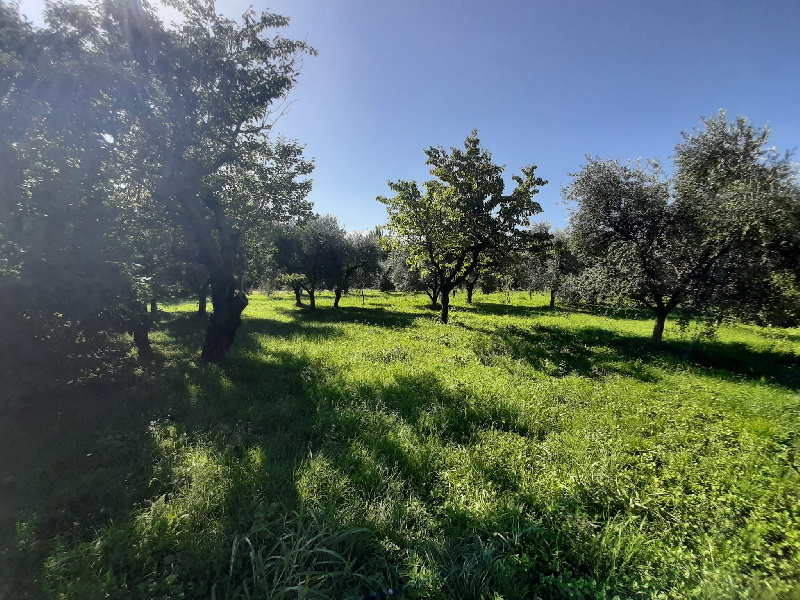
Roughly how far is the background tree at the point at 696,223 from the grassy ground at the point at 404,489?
520 cm

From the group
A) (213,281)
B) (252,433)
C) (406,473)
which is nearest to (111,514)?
(252,433)

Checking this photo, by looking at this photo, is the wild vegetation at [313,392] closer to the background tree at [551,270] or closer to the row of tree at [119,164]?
the row of tree at [119,164]

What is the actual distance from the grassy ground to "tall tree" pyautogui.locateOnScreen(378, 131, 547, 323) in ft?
38.7

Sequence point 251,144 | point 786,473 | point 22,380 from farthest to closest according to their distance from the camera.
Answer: point 251,144 < point 22,380 < point 786,473

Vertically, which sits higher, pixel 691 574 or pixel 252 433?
pixel 691 574

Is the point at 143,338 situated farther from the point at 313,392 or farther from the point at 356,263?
the point at 356,263

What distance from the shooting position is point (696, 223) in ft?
44.5

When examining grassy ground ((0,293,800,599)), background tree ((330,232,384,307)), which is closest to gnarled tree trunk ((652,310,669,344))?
grassy ground ((0,293,800,599))

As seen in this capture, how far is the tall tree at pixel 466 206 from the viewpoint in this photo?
61.9 ft

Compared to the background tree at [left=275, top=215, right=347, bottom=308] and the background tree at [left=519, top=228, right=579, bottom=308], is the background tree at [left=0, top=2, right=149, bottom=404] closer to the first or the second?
the background tree at [left=275, top=215, right=347, bottom=308]

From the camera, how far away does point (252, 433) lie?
6.63 metres

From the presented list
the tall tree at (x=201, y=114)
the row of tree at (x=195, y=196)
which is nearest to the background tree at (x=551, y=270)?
the row of tree at (x=195, y=196)

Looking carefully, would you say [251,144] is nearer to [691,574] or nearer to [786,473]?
[691,574]

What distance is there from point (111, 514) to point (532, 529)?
5.64 meters
